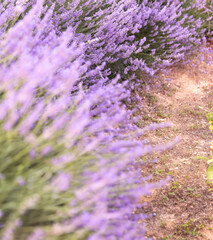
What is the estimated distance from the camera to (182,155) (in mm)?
2965

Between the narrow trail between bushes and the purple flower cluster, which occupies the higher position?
the purple flower cluster

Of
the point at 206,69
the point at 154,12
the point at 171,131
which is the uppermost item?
the point at 154,12

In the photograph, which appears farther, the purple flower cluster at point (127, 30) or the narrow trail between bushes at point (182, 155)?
the purple flower cluster at point (127, 30)

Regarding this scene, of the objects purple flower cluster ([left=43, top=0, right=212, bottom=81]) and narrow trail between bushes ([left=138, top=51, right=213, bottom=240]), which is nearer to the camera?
narrow trail between bushes ([left=138, top=51, right=213, bottom=240])

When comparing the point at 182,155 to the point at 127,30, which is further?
the point at 127,30

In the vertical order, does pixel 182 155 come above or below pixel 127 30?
below

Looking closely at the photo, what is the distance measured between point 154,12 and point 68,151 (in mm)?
2886

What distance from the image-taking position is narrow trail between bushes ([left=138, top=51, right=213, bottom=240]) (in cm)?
221

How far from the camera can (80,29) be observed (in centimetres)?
312

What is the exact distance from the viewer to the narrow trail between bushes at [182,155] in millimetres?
2209

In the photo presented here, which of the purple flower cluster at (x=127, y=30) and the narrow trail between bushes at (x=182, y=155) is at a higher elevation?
the purple flower cluster at (x=127, y=30)

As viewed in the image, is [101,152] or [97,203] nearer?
[97,203]

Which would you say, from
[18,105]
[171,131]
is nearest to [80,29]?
[171,131]

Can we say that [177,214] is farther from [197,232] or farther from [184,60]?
[184,60]
